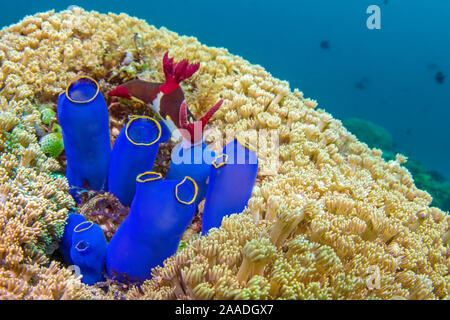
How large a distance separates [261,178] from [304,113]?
115 centimetres

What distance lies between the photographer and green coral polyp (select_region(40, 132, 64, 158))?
250cm

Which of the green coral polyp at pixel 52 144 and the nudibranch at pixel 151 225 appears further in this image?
the green coral polyp at pixel 52 144

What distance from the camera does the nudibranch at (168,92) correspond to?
Answer: 2.58 m

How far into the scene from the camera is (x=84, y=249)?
1732 mm

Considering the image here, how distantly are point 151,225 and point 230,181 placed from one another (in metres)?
0.66

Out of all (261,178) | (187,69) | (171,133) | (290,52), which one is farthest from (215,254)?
(290,52)

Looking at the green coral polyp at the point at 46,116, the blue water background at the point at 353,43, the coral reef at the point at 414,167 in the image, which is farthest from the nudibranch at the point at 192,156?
the blue water background at the point at 353,43

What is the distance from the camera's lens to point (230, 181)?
2.00m

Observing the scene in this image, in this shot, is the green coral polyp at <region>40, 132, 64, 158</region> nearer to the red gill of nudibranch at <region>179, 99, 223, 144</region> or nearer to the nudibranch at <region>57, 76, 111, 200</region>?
the nudibranch at <region>57, 76, 111, 200</region>

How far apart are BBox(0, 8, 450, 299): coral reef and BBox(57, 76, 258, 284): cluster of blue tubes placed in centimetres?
16

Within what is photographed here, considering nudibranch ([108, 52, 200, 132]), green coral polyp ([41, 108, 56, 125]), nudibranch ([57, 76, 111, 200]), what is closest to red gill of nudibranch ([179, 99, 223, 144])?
nudibranch ([108, 52, 200, 132])

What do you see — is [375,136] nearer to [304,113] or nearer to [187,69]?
[304,113]

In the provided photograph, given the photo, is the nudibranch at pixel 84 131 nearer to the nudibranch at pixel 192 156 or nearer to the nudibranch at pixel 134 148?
the nudibranch at pixel 134 148

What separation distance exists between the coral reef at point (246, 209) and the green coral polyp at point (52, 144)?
204 mm
